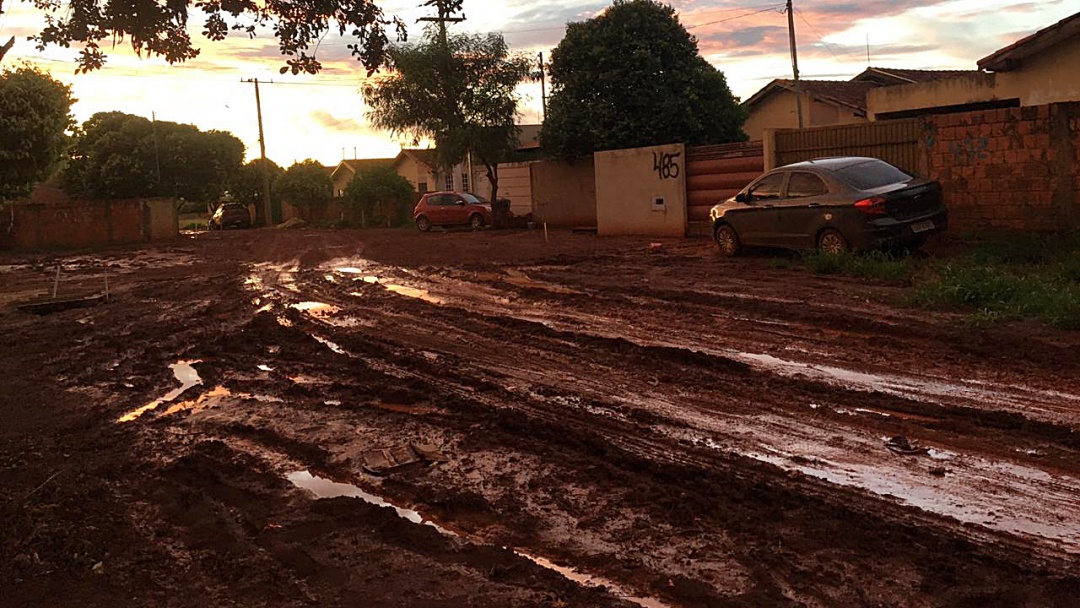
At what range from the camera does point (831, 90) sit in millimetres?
34156

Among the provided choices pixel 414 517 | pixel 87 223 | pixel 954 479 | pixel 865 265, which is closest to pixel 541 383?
pixel 414 517

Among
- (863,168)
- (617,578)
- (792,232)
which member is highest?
(863,168)

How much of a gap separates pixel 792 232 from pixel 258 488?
10.8 m

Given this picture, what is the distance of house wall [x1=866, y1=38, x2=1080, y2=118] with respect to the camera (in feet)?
57.6

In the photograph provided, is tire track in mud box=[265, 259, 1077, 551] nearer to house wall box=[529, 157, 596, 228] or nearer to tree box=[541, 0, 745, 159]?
tree box=[541, 0, 745, 159]

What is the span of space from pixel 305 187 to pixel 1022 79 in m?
40.0

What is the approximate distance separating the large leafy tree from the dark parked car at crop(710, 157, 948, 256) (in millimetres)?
42768

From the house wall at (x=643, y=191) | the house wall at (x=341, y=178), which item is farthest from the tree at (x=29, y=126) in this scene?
the house wall at (x=341, y=178)

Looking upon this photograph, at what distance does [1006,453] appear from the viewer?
17.4 ft

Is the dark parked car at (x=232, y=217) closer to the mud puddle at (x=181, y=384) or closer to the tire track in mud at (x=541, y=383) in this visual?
the tire track in mud at (x=541, y=383)

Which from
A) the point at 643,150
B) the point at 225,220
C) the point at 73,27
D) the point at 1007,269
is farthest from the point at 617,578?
the point at 225,220

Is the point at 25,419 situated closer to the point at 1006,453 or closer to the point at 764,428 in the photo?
the point at 764,428

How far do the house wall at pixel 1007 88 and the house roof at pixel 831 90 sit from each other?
32.7ft

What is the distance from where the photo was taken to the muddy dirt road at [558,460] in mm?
4004
